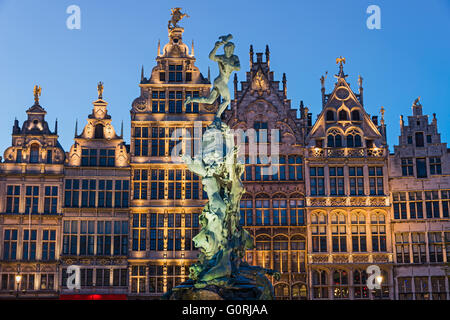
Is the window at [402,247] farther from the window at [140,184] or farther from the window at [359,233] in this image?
the window at [140,184]

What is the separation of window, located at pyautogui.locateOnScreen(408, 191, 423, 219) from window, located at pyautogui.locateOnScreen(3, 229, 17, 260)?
2406 cm

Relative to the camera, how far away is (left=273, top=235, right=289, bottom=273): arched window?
37312 millimetres

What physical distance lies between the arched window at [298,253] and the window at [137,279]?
8.99m

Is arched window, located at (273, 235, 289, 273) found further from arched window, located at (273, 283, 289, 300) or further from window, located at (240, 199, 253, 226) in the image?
window, located at (240, 199, 253, 226)

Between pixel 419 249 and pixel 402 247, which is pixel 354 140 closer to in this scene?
pixel 402 247

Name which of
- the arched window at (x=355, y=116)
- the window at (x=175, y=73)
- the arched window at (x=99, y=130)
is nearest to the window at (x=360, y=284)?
the arched window at (x=355, y=116)

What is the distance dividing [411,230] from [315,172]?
6759mm

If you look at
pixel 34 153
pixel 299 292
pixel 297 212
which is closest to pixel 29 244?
pixel 34 153

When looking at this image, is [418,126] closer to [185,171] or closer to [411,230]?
[411,230]

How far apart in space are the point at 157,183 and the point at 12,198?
882 cm

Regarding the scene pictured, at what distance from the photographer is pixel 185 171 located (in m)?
38.6

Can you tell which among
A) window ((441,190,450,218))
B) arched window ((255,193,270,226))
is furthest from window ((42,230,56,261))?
window ((441,190,450,218))
